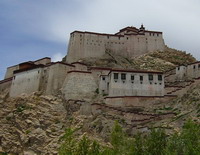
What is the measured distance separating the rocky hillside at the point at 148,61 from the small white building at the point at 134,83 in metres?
14.7

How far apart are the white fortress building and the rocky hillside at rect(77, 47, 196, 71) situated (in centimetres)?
137

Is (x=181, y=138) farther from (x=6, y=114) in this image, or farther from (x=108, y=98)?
(x=6, y=114)

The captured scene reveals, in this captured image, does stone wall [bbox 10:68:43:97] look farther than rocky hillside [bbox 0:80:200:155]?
Yes

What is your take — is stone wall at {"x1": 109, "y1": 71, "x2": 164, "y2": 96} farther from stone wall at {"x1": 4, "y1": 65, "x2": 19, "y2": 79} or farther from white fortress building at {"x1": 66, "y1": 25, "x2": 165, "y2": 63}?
stone wall at {"x1": 4, "y1": 65, "x2": 19, "y2": 79}

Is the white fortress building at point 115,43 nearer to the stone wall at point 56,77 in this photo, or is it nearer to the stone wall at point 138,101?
the stone wall at point 56,77

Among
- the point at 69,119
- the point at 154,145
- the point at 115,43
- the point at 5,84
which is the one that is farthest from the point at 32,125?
the point at 115,43

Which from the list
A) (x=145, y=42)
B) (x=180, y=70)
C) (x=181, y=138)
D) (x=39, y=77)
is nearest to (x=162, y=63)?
(x=145, y=42)

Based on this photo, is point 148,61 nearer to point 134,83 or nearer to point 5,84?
point 134,83

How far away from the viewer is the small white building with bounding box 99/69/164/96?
2009 inches

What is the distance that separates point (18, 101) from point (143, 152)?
31765 mm

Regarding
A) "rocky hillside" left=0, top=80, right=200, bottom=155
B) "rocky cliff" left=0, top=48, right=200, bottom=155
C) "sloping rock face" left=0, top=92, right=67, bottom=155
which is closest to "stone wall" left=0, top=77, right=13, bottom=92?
"rocky cliff" left=0, top=48, right=200, bottom=155

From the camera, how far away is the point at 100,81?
5388 centimetres

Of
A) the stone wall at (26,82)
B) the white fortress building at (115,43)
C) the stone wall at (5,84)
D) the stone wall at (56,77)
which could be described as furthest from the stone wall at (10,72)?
the stone wall at (56,77)

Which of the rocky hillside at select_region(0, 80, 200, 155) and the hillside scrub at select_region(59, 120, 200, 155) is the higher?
the rocky hillside at select_region(0, 80, 200, 155)
